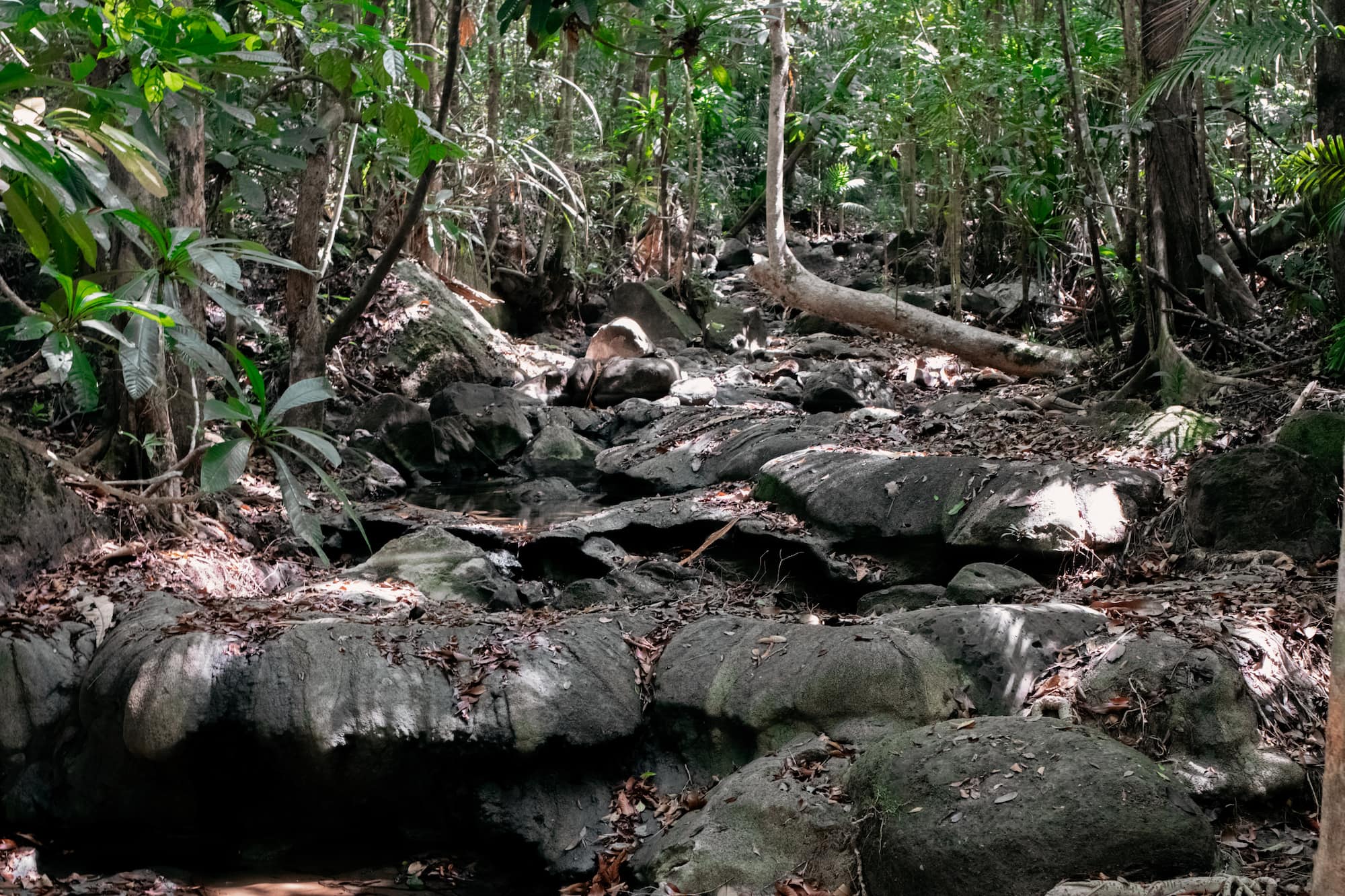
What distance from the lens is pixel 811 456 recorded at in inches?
302

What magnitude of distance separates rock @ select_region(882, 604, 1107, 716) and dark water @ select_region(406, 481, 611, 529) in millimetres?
4178

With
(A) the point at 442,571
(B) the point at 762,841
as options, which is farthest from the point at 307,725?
(A) the point at 442,571

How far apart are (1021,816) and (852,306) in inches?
317

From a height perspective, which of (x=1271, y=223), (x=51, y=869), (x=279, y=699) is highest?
(x=1271, y=223)

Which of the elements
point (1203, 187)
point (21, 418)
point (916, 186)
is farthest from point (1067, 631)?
point (916, 186)

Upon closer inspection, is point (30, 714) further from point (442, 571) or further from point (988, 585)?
point (988, 585)

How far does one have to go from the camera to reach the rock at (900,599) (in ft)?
18.7

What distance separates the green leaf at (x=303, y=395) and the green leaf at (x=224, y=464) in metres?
0.14

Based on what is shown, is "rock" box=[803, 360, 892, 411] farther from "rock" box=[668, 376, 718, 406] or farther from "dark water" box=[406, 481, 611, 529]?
"dark water" box=[406, 481, 611, 529]

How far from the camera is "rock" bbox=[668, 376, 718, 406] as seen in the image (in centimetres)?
1180

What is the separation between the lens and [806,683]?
4223mm

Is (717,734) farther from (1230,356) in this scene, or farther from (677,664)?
(1230,356)

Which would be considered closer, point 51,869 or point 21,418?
point 51,869

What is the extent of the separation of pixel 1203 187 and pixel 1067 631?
228 inches
